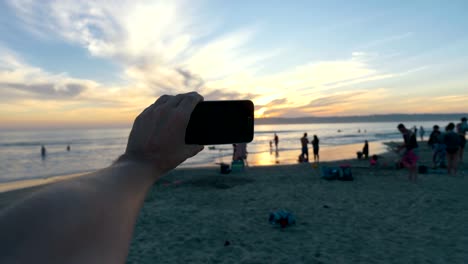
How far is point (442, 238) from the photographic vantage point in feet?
18.4

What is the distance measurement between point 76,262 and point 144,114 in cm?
65

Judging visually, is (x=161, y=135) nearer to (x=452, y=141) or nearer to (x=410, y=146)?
(x=410, y=146)

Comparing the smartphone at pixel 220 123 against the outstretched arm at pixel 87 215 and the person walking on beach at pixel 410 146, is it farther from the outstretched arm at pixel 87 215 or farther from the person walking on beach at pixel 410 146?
the person walking on beach at pixel 410 146

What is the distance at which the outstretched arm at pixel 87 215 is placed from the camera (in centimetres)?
48

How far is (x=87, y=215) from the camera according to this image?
581 mm

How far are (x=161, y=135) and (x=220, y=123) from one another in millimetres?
496

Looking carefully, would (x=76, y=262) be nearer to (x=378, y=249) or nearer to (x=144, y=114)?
(x=144, y=114)

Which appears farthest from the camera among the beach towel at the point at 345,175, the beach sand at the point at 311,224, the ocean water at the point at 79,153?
the ocean water at the point at 79,153

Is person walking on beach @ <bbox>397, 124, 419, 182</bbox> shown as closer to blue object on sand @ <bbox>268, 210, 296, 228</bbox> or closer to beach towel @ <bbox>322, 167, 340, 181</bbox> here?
beach towel @ <bbox>322, 167, 340, 181</bbox>

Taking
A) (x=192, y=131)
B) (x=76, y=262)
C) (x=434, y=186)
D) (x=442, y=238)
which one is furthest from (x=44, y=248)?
(x=434, y=186)

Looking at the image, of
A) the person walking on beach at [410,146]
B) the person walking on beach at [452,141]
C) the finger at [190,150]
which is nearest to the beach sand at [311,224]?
the person walking on beach at [410,146]

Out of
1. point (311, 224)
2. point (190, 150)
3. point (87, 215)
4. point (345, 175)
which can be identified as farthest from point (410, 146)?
point (87, 215)

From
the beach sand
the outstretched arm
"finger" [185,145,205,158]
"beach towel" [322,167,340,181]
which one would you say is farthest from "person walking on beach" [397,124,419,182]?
the outstretched arm

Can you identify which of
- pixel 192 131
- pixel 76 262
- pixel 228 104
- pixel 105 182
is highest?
pixel 228 104
